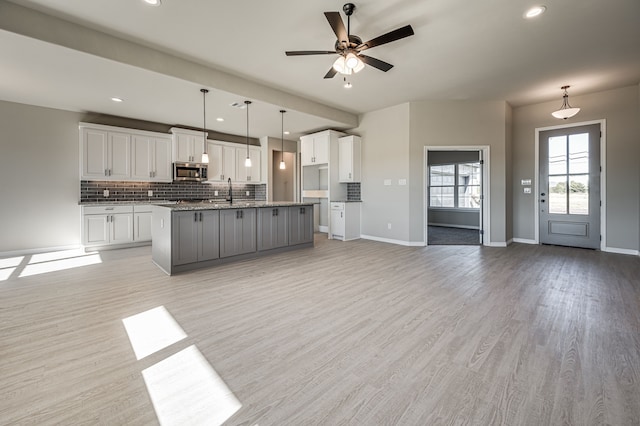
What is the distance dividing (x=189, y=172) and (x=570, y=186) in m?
8.19

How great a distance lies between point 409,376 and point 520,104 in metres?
6.52

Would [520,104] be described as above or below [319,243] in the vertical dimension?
above

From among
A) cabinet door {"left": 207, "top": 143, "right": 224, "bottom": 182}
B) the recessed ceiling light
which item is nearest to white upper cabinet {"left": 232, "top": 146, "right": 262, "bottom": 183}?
cabinet door {"left": 207, "top": 143, "right": 224, "bottom": 182}

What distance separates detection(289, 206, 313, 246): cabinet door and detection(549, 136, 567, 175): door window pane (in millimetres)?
5070

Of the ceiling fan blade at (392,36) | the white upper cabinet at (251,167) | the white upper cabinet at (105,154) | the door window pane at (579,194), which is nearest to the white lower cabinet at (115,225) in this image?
the white upper cabinet at (105,154)

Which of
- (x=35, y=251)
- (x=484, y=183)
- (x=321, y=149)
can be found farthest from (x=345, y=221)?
(x=35, y=251)

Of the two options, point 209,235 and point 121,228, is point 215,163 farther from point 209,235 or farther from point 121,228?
point 209,235

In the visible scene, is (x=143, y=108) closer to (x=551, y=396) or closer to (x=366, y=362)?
(x=366, y=362)

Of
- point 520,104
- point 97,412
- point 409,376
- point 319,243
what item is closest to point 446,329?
point 409,376

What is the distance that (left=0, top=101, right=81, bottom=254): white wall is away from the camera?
4938mm

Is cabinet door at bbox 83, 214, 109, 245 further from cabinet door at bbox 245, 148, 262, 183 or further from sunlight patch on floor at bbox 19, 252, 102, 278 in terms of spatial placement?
cabinet door at bbox 245, 148, 262, 183

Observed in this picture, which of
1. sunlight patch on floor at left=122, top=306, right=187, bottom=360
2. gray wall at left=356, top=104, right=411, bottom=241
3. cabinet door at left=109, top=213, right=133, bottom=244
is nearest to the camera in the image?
sunlight patch on floor at left=122, top=306, right=187, bottom=360

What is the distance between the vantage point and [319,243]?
20.5 feet

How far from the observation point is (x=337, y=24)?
265 cm
